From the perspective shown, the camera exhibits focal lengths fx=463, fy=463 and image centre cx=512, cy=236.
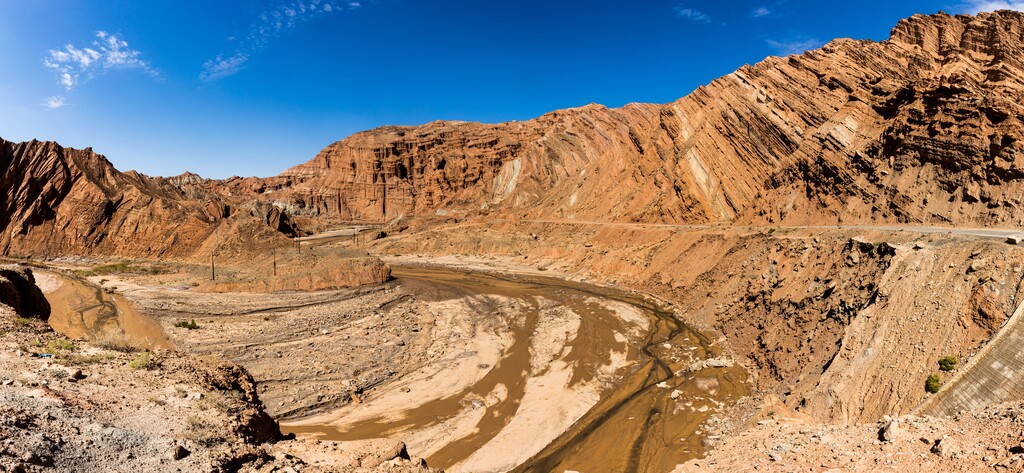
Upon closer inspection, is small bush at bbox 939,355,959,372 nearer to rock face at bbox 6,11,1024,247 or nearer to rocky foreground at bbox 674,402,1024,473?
rocky foreground at bbox 674,402,1024,473

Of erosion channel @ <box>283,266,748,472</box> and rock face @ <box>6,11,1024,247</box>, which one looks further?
rock face @ <box>6,11,1024,247</box>

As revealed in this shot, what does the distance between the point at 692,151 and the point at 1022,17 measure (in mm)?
26604

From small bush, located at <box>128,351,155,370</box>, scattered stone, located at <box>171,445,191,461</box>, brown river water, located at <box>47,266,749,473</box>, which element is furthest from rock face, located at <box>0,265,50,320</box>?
scattered stone, located at <box>171,445,191,461</box>

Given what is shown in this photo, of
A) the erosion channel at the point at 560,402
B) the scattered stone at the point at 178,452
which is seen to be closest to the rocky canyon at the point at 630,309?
the scattered stone at the point at 178,452

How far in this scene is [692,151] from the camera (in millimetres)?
51500

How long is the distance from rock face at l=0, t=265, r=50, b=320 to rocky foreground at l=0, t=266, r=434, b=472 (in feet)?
14.9

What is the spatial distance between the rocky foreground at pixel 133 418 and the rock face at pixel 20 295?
4.56 meters

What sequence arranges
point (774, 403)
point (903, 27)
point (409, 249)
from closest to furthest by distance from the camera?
1. point (774, 403)
2. point (903, 27)
3. point (409, 249)

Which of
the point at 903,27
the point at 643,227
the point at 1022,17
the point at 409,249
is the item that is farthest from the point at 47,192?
the point at 1022,17

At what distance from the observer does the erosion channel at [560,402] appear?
15.1 metres

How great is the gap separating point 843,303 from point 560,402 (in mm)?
13003

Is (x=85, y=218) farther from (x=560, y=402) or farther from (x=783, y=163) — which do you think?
(x=783, y=163)

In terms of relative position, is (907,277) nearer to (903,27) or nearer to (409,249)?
(903,27)

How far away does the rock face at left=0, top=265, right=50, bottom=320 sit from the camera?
13.1 meters
